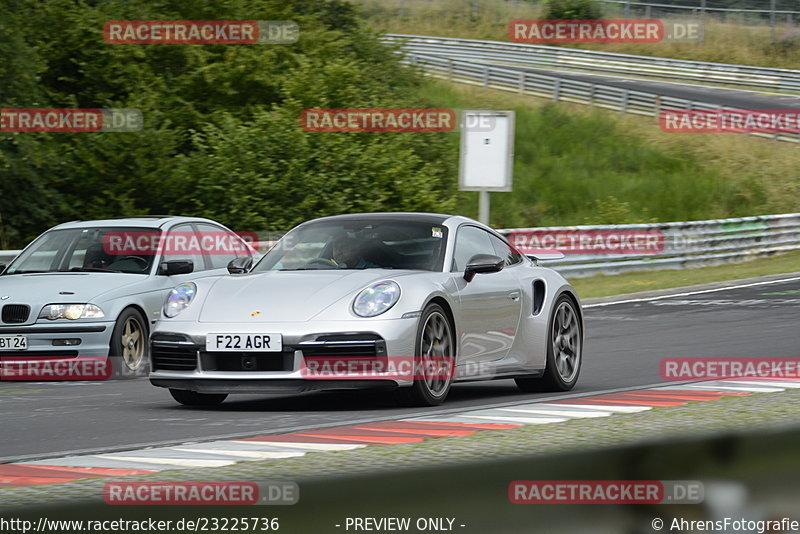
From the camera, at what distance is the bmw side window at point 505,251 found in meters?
10.3

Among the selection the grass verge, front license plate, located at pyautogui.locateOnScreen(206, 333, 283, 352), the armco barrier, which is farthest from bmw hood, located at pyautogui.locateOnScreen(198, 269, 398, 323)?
the armco barrier

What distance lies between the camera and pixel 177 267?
483 inches

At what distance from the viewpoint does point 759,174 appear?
3903 centimetres

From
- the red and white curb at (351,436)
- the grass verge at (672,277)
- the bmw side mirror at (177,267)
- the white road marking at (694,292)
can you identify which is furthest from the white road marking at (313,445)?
the grass verge at (672,277)

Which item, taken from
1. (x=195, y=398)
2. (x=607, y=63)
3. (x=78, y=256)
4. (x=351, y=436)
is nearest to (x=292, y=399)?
(x=195, y=398)

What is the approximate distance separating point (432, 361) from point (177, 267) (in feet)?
13.6

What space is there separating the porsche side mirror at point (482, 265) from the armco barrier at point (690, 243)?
13688 millimetres

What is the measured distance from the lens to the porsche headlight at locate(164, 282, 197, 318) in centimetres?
904

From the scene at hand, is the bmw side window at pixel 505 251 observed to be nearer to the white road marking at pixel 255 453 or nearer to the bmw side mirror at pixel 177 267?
the bmw side mirror at pixel 177 267

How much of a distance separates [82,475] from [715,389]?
5336 mm

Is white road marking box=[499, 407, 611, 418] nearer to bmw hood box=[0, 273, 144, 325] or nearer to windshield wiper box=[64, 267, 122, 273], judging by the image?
bmw hood box=[0, 273, 144, 325]

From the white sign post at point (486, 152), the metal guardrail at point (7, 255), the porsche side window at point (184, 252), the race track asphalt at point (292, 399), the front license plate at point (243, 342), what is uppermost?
the white sign post at point (486, 152)

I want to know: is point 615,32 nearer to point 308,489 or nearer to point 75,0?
point 75,0

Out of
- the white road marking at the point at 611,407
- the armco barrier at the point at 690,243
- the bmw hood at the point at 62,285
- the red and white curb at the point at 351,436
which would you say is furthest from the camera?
the armco barrier at the point at 690,243
